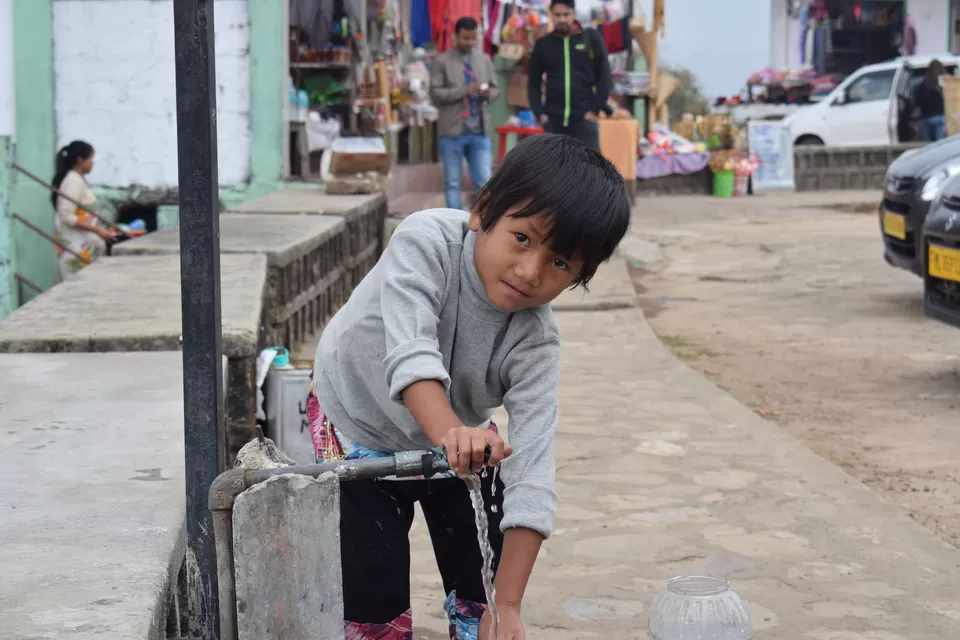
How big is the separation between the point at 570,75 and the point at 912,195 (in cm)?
369

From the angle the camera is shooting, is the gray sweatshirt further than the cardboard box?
No

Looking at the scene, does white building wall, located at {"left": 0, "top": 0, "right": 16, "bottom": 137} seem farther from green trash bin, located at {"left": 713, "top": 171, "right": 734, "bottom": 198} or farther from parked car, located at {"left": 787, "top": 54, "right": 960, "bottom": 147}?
parked car, located at {"left": 787, "top": 54, "right": 960, "bottom": 147}

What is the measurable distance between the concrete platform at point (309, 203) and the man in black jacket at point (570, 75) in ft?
A: 5.24

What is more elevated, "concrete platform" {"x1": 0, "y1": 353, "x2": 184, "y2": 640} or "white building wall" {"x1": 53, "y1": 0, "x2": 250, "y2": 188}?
"white building wall" {"x1": 53, "y1": 0, "x2": 250, "y2": 188}

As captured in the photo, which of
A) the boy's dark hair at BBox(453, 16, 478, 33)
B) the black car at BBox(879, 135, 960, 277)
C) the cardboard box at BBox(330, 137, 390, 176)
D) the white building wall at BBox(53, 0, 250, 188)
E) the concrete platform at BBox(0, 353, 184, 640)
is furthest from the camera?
the boy's dark hair at BBox(453, 16, 478, 33)

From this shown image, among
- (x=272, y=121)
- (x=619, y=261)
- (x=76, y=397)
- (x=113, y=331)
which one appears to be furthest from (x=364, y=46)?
(x=76, y=397)

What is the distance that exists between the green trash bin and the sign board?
36.2 inches

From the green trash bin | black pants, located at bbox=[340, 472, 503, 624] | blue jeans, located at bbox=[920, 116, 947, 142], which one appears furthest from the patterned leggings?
blue jeans, located at bbox=[920, 116, 947, 142]

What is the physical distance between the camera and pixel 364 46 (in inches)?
453

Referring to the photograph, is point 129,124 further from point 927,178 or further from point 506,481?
point 506,481

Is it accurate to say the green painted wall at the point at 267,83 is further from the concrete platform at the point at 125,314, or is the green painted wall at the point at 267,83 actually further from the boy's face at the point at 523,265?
the boy's face at the point at 523,265

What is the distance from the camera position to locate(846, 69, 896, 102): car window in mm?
19688

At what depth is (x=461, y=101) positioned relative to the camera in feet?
33.4

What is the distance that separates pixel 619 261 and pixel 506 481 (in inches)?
322
